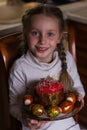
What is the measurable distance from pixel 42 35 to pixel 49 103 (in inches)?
10.8

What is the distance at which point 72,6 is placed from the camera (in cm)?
210

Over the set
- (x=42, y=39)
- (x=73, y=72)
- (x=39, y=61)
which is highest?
(x=42, y=39)

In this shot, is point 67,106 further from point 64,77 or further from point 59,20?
point 59,20

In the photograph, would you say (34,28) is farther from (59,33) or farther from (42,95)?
(42,95)

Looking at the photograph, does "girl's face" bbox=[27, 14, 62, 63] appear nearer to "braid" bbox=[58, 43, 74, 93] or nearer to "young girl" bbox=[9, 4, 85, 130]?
"young girl" bbox=[9, 4, 85, 130]

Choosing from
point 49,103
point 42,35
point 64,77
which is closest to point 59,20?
point 42,35

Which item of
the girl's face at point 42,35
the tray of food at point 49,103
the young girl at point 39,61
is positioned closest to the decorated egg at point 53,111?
the tray of food at point 49,103

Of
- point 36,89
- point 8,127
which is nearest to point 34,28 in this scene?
point 36,89

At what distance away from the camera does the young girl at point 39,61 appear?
132 cm

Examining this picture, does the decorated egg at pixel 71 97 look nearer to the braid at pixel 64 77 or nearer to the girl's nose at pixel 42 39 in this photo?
the braid at pixel 64 77

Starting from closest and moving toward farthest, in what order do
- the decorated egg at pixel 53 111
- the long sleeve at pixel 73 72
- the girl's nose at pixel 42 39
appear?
the decorated egg at pixel 53 111 < the girl's nose at pixel 42 39 < the long sleeve at pixel 73 72

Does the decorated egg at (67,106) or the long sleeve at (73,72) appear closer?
the decorated egg at (67,106)

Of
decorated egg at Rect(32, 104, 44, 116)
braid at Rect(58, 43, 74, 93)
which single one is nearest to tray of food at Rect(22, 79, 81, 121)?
decorated egg at Rect(32, 104, 44, 116)

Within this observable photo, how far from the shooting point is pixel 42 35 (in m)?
1.31
